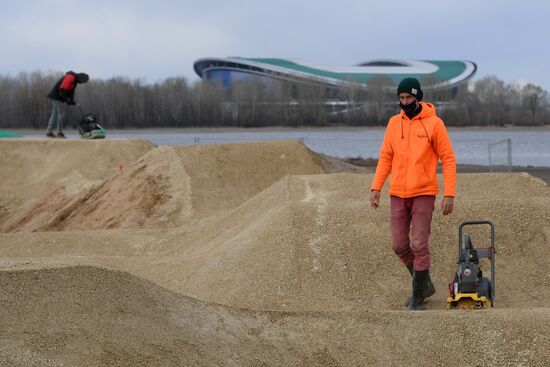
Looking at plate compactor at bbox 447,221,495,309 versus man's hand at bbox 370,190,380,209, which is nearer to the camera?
plate compactor at bbox 447,221,495,309

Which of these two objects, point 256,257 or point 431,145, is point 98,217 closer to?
point 256,257

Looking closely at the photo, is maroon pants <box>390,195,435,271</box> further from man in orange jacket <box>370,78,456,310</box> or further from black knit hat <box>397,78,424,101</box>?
black knit hat <box>397,78,424,101</box>

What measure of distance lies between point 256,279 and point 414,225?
2300mm

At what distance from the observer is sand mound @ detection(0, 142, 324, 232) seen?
19.5m

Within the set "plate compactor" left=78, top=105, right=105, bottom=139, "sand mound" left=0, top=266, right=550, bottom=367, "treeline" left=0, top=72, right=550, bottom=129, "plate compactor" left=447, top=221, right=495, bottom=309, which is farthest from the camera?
"treeline" left=0, top=72, right=550, bottom=129

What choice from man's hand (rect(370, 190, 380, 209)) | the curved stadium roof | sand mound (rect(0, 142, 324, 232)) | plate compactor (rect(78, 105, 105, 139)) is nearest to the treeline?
the curved stadium roof

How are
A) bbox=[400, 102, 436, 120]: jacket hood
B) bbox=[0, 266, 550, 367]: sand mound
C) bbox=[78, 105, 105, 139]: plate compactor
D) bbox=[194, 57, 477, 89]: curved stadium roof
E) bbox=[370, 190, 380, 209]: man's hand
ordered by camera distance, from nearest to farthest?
bbox=[0, 266, 550, 367]: sand mound, bbox=[400, 102, 436, 120]: jacket hood, bbox=[370, 190, 380, 209]: man's hand, bbox=[78, 105, 105, 139]: plate compactor, bbox=[194, 57, 477, 89]: curved stadium roof

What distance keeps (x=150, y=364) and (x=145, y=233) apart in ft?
31.5

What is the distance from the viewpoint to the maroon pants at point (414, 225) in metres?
9.56

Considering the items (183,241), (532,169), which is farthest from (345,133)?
(183,241)

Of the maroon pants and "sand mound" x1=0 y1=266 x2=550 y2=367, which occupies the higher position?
the maroon pants

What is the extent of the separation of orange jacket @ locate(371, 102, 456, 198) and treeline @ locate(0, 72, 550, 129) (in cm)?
5618

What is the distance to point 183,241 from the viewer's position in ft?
51.2

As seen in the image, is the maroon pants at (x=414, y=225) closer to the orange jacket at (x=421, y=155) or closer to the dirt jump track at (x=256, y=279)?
the orange jacket at (x=421, y=155)
